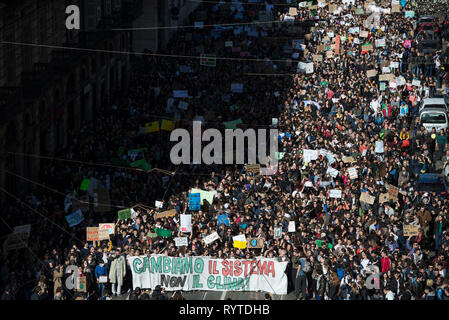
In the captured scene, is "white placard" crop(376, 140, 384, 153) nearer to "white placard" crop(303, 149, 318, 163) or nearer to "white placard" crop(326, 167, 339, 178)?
"white placard" crop(303, 149, 318, 163)

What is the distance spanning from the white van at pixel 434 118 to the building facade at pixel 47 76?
13.7 meters

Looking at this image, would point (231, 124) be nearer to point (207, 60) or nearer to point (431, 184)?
point (207, 60)

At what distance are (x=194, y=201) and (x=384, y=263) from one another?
7.84 meters

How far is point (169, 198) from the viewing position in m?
40.7

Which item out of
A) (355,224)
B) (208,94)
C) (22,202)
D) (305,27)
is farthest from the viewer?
(305,27)

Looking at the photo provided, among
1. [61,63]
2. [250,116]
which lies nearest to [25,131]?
[61,63]

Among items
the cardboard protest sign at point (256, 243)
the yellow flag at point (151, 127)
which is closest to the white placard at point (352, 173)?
the cardboard protest sign at point (256, 243)

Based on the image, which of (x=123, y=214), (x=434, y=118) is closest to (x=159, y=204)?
(x=123, y=214)

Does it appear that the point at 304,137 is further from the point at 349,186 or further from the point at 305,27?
the point at 305,27

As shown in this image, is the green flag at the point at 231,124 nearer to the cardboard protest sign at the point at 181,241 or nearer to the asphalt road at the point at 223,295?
the cardboard protest sign at the point at 181,241

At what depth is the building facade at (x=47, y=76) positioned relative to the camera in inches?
1741

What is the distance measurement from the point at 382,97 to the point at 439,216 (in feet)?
50.5

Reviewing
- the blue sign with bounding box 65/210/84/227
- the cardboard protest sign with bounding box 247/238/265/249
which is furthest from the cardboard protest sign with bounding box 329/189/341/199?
the blue sign with bounding box 65/210/84/227

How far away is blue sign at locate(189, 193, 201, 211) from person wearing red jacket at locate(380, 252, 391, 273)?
7.51 m
